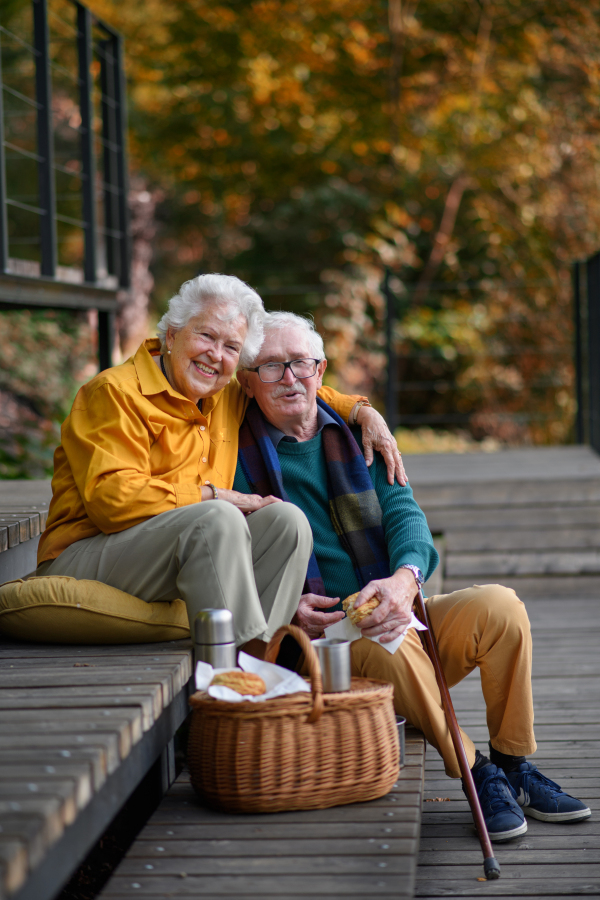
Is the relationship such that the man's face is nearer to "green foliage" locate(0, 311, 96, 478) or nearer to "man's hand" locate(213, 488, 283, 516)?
"man's hand" locate(213, 488, 283, 516)

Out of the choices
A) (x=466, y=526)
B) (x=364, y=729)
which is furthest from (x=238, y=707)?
(x=466, y=526)

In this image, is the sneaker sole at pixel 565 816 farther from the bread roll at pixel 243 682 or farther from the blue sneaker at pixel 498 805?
the bread roll at pixel 243 682

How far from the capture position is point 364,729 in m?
1.74

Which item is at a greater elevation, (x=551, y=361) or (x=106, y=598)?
(x=551, y=361)

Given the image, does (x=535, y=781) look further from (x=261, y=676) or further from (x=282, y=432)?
(x=282, y=432)

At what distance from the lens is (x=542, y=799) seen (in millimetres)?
2219

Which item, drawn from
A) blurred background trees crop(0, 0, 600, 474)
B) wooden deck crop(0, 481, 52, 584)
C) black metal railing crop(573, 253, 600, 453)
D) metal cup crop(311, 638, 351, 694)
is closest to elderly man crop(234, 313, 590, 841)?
metal cup crop(311, 638, 351, 694)

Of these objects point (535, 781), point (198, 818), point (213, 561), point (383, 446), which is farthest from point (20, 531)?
point (535, 781)

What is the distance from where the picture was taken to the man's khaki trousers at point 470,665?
2123mm

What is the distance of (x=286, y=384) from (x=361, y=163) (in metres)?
8.61

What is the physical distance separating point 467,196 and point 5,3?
4769mm

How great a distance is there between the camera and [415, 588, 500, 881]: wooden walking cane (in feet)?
6.46

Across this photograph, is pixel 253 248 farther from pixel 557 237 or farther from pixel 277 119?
pixel 557 237

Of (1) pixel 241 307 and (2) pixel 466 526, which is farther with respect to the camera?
(2) pixel 466 526
